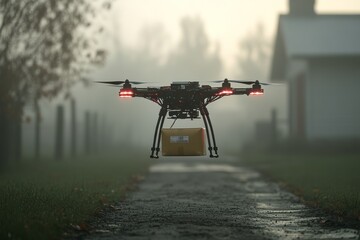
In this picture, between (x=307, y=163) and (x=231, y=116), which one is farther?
(x=231, y=116)

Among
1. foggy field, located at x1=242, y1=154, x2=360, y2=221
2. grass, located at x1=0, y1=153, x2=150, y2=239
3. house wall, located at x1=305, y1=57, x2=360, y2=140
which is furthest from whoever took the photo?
house wall, located at x1=305, y1=57, x2=360, y2=140

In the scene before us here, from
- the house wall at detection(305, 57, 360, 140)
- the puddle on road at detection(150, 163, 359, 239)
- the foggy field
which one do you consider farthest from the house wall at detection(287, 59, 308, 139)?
the puddle on road at detection(150, 163, 359, 239)

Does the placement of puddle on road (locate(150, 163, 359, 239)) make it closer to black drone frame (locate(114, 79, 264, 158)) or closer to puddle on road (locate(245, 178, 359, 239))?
puddle on road (locate(245, 178, 359, 239))

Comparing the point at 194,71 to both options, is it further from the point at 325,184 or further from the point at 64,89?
the point at 325,184

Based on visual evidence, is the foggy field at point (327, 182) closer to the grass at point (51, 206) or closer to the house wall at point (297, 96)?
the grass at point (51, 206)

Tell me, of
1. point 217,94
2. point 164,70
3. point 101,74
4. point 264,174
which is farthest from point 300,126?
point 164,70
